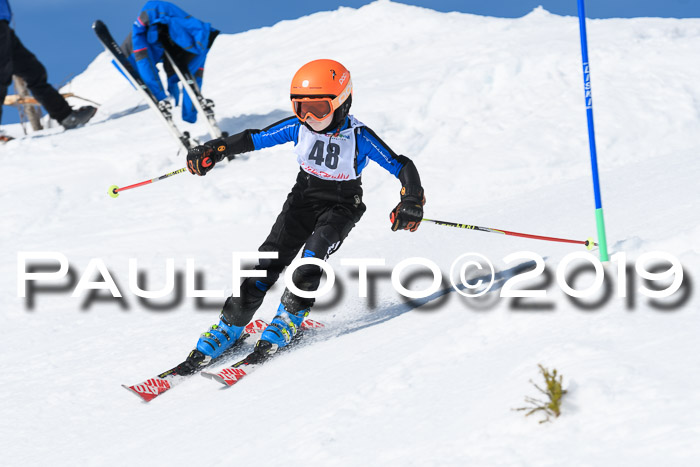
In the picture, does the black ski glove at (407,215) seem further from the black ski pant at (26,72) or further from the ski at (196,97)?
the black ski pant at (26,72)

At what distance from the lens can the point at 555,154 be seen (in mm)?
8656

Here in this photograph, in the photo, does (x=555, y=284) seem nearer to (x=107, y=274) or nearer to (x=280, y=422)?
(x=280, y=422)

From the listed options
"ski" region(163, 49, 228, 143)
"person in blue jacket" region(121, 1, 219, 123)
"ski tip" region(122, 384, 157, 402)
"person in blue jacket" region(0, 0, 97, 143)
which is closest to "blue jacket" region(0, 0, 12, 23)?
"person in blue jacket" region(0, 0, 97, 143)

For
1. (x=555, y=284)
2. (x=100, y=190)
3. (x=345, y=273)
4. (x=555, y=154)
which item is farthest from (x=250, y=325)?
(x=555, y=154)

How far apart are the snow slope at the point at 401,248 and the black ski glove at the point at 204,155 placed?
1319 millimetres

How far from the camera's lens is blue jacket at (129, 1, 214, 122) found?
9.20m

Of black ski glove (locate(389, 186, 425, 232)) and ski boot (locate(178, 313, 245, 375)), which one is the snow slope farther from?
black ski glove (locate(389, 186, 425, 232))

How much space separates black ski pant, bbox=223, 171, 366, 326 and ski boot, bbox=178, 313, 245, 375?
0.23ft

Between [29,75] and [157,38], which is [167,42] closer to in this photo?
[157,38]

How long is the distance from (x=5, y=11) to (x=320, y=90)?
7406 mm

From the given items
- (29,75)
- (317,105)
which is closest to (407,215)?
(317,105)

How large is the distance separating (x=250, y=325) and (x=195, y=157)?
1.31m

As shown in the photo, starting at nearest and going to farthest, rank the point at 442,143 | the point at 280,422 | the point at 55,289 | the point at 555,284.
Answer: the point at 280,422 < the point at 555,284 < the point at 55,289 < the point at 442,143

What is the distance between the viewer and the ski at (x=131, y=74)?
8898 millimetres
